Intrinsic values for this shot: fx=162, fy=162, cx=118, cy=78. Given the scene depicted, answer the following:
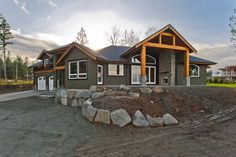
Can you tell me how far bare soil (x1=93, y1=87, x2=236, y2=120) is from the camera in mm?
7152

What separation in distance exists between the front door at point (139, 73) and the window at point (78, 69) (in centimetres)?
478

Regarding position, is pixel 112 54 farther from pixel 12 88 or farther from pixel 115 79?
pixel 12 88

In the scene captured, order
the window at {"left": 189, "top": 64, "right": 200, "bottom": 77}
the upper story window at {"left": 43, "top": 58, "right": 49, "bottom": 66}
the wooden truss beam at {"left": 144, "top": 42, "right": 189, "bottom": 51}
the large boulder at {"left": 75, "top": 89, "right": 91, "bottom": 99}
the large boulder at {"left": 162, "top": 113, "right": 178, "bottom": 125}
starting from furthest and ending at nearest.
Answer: the upper story window at {"left": 43, "top": 58, "right": 49, "bottom": 66}
the window at {"left": 189, "top": 64, "right": 200, "bottom": 77}
the wooden truss beam at {"left": 144, "top": 42, "right": 189, "bottom": 51}
the large boulder at {"left": 75, "top": 89, "right": 91, "bottom": 99}
the large boulder at {"left": 162, "top": 113, "right": 178, "bottom": 125}

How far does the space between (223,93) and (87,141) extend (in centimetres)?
1002

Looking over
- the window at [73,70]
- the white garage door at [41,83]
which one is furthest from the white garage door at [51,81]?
the window at [73,70]

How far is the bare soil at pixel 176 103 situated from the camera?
7152 millimetres

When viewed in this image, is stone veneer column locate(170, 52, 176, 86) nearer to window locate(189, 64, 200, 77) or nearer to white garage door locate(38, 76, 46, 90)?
window locate(189, 64, 200, 77)

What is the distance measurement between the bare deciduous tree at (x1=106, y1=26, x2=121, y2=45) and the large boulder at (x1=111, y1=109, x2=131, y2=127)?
2706 cm

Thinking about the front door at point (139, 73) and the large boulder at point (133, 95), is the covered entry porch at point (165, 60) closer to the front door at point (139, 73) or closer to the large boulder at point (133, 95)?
the front door at point (139, 73)

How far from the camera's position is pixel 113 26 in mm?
32500

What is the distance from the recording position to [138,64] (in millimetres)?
15805

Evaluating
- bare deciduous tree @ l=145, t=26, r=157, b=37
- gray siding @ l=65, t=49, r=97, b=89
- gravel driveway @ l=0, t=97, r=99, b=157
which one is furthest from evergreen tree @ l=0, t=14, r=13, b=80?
gravel driveway @ l=0, t=97, r=99, b=157

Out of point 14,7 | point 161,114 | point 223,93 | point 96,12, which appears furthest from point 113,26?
point 161,114

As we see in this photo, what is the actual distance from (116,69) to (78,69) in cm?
339
